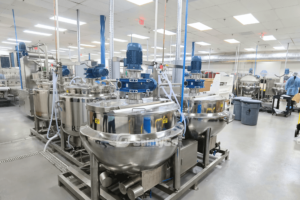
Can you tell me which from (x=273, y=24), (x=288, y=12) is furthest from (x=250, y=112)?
(x=273, y=24)

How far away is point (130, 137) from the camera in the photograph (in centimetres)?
116

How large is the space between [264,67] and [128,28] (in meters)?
9.24

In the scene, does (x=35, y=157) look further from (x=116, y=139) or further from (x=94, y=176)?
(x=116, y=139)

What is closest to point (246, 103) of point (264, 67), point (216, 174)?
point (216, 174)

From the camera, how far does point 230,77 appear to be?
16.7 feet

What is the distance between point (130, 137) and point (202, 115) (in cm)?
103

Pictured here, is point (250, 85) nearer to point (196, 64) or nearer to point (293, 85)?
point (293, 85)

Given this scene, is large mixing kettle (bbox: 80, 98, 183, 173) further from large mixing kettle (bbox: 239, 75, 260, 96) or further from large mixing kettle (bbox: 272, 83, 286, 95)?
large mixing kettle (bbox: 272, 83, 286, 95)

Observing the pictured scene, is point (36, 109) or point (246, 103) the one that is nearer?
point (36, 109)

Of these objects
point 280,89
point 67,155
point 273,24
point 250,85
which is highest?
point 273,24

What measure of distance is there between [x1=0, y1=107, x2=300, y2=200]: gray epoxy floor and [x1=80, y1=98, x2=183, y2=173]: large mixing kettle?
0.76 meters

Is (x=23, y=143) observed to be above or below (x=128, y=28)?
below

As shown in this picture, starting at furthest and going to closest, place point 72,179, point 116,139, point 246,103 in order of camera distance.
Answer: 1. point 246,103
2. point 72,179
3. point 116,139

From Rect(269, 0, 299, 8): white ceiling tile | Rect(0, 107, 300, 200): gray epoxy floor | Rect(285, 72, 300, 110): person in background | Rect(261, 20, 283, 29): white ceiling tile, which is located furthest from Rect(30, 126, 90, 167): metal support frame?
Rect(285, 72, 300, 110): person in background
